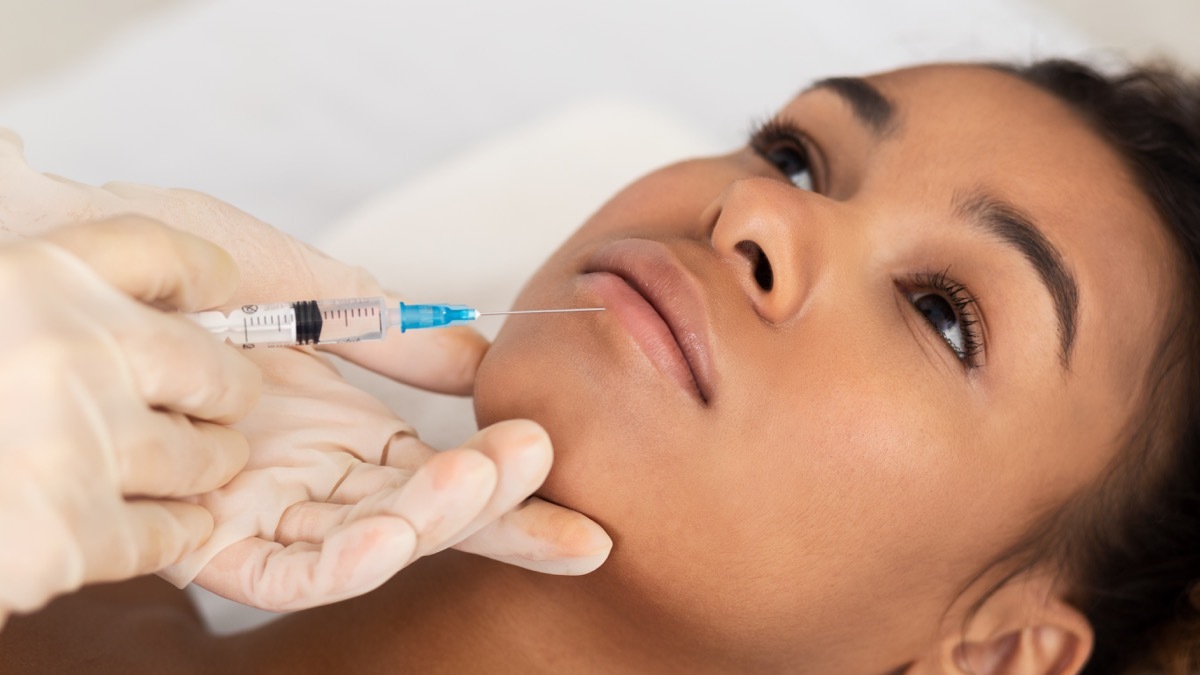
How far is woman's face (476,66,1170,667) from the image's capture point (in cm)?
98

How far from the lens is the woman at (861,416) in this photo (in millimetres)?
989

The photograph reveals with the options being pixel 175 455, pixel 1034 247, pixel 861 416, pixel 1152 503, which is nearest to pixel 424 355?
pixel 175 455

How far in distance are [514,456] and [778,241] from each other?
358 mm

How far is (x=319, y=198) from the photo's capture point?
1.96 m

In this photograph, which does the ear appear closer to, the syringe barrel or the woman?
the woman

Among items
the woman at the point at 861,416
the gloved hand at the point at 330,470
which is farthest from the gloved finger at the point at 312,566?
the woman at the point at 861,416

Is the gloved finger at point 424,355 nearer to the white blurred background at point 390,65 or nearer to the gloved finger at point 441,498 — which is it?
the gloved finger at point 441,498

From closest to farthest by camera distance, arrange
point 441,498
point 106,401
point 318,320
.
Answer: point 106,401, point 441,498, point 318,320

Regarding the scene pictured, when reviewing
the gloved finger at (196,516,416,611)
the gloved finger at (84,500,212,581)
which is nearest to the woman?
the gloved finger at (196,516,416,611)

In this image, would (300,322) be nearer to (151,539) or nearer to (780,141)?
(151,539)

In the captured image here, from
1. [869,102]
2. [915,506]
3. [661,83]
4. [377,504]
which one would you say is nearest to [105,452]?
[377,504]

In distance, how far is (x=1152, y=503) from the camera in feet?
3.98

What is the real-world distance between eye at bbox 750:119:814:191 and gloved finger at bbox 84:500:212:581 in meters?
0.87

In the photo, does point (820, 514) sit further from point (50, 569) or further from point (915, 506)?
point (50, 569)
